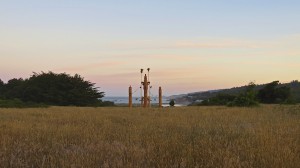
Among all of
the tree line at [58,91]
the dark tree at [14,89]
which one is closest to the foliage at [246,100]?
the tree line at [58,91]

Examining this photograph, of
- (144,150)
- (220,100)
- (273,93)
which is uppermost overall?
(273,93)

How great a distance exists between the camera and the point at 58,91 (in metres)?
45.2

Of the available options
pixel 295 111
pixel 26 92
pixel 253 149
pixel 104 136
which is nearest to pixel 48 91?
pixel 26 92

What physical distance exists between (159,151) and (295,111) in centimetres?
1412

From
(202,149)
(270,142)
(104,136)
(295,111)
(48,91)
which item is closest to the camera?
(202,149)

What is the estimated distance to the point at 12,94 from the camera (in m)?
47.5

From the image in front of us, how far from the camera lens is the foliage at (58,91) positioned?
147ft

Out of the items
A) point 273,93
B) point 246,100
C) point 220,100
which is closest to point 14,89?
point 220,100

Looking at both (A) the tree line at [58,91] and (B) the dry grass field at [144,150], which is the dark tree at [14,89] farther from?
(B) the dry grass field at [144,150]

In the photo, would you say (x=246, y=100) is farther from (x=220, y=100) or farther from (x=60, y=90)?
(x=60, y=90)

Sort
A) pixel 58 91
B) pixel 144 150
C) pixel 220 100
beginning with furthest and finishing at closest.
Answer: pixel 58 91
pixel 220 100
pixel 144 150

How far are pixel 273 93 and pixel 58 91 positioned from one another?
1975cm

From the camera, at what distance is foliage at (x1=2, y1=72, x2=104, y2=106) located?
44812mm

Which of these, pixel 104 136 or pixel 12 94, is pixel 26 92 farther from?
pixel 104 136
